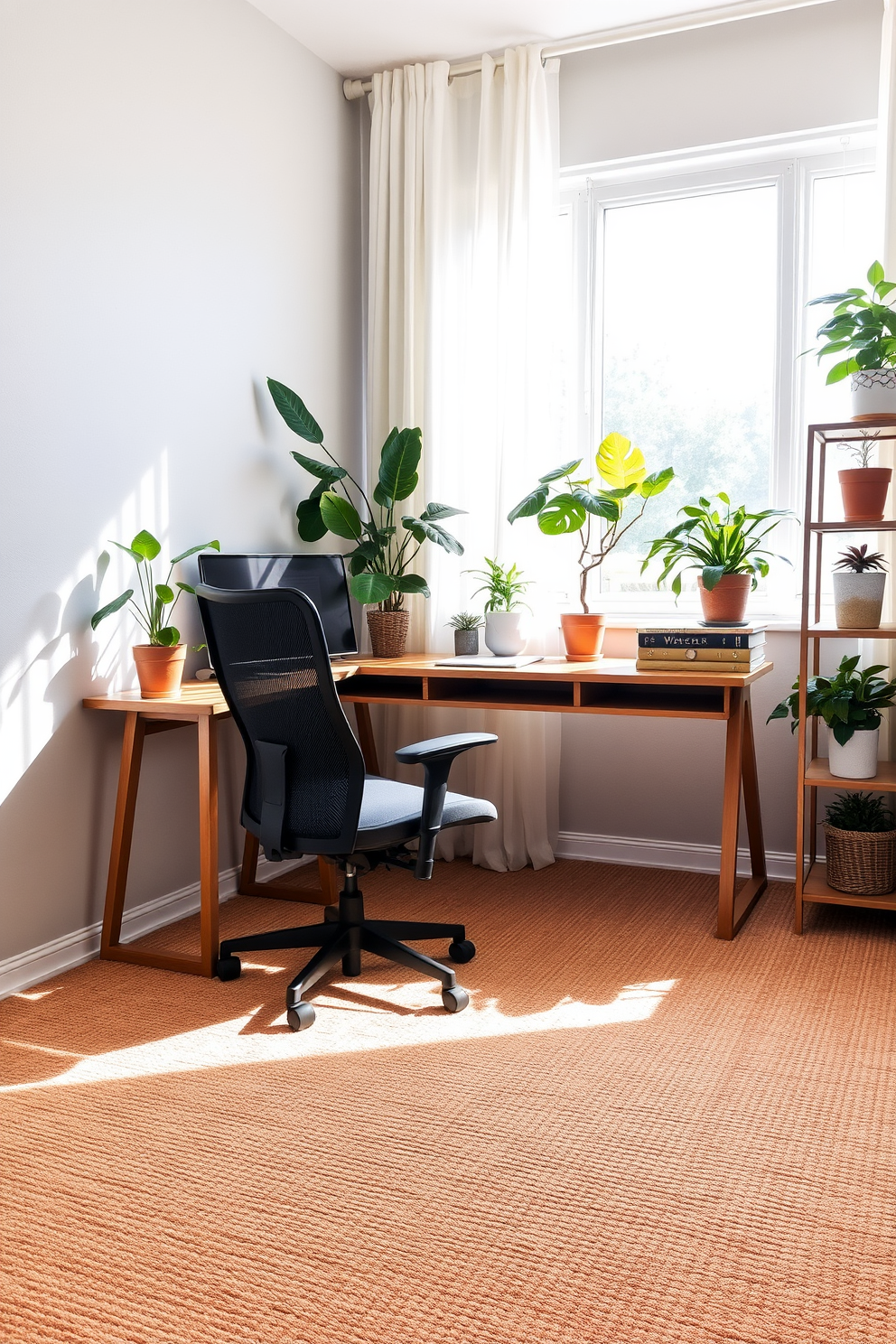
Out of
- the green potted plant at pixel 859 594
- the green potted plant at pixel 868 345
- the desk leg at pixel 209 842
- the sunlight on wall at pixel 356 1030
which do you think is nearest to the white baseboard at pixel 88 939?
the desk leg at pixel 209 842

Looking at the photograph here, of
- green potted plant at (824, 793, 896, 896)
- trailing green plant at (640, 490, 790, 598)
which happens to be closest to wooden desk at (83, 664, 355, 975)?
trailing green plant at (640, 490, 790, 598)

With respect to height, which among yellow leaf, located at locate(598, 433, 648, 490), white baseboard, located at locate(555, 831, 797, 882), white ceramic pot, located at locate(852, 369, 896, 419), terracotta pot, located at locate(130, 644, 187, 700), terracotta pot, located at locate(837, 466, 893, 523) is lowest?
white baseboard, located at locate(555, 831, 797, 882)

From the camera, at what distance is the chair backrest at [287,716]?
2.25m

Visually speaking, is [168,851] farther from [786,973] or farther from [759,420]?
[759,420]

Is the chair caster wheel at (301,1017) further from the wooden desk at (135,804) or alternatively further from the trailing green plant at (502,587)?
the trailing green plant at (502,587)

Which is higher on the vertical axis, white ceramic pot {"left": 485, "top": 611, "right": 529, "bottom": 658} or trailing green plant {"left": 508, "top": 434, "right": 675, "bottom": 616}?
trailing green plant {"left": 508, "top": 434, "right": 675, "bottom": 616}

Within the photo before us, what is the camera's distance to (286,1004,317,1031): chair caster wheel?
236cm

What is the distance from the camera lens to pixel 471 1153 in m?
1.88

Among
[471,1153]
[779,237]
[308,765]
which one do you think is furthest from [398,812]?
[779,237]

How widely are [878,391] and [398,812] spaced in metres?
1.70

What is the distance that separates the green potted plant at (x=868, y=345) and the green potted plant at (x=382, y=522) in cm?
125

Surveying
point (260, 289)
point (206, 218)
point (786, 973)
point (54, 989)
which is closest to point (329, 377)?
point (260, 289)

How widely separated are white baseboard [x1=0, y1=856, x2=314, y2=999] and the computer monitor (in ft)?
2.79

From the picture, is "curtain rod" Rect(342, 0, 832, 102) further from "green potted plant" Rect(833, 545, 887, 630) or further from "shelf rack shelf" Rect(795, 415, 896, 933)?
"green potted plant" Rect(833, 545, 887, 630)
